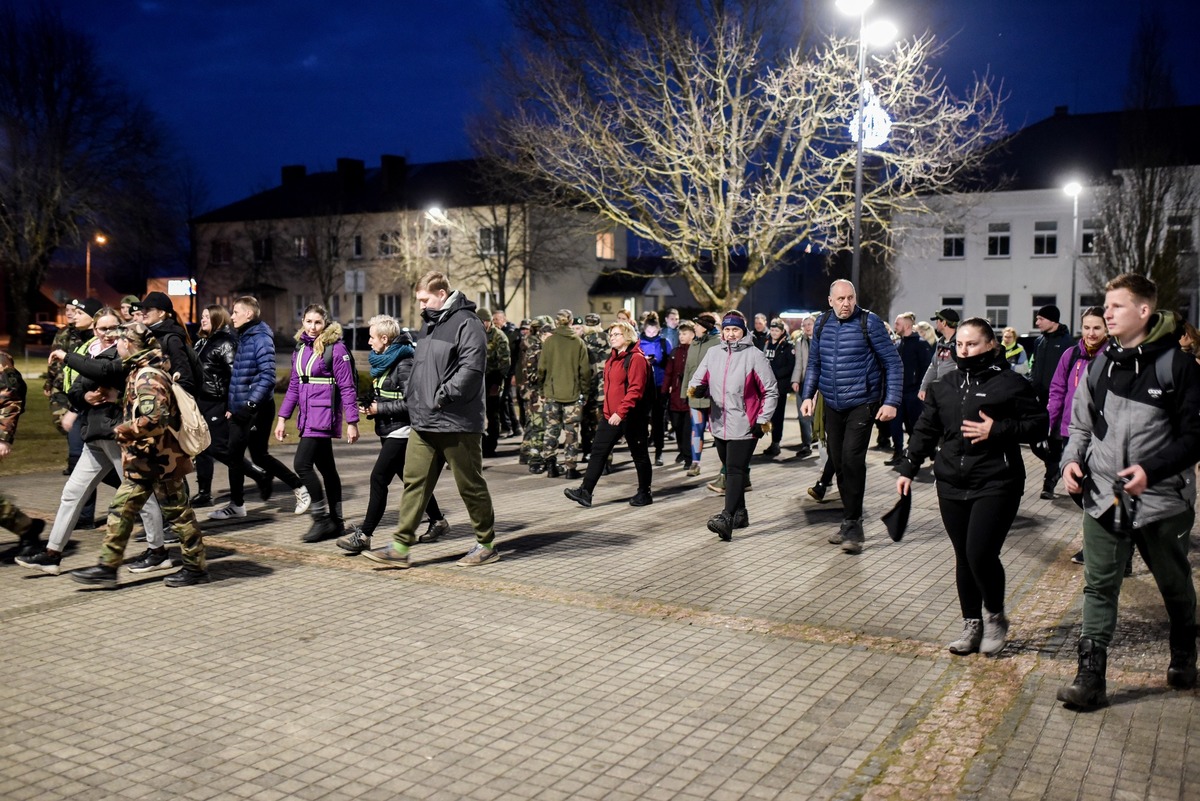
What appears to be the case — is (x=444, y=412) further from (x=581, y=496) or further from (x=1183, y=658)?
(x=1183, y=658)

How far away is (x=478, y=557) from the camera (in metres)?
8.08

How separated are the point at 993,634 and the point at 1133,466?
134 centimetres

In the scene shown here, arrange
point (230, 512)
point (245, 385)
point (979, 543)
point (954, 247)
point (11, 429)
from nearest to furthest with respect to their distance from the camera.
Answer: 1. point (979, 543)
2. point (11, 429)
3. point (245, 385)
4. point (230, 512)
5. point (954, 247)

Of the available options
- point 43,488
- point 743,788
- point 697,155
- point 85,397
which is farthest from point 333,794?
point 697,155

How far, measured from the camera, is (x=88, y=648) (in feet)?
19.6

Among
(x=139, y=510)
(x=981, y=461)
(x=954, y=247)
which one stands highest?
(x=954, y=247)

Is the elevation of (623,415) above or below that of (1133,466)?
below

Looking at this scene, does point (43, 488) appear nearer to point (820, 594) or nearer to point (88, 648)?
point (88, 648)

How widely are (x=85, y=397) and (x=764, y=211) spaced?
1846 centimetres

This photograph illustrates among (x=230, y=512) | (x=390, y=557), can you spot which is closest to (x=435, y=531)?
(x=390, y=557)

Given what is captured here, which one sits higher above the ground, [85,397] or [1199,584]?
[85,397]

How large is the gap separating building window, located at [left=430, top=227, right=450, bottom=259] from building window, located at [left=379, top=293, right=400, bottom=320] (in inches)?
234

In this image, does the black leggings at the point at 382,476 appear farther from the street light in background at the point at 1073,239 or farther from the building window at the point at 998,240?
the building window at the point at 998,240

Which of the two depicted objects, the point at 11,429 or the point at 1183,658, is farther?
the point at 11,429
